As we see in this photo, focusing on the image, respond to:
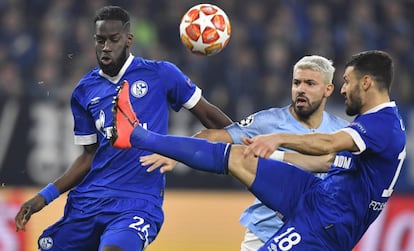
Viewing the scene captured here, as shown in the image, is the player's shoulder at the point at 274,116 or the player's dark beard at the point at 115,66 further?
the player's shoulder at the point at 274,116

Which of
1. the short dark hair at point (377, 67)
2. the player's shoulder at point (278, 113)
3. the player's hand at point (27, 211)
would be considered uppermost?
the short dark hair at point (377, 67)

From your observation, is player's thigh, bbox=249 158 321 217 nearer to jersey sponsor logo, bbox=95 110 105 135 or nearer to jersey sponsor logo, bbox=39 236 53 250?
jersey sponsor logo, bbox=95 110 105 135

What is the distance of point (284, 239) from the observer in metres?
6.26

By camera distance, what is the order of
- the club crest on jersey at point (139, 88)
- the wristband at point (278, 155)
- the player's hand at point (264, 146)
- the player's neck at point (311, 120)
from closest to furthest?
the player's hand at point (264, 146) < the club crest on jersey at point (139, 88) < the wristband at point (278, 155) < the player's neck at point (311, 120)

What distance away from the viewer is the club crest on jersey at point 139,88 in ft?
22.2

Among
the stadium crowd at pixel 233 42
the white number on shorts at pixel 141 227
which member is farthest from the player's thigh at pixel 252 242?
the stadium crowd at pixel 233 42

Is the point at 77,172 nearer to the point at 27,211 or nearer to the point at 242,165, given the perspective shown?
the point at 27,211

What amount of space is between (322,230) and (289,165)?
0.53 metres

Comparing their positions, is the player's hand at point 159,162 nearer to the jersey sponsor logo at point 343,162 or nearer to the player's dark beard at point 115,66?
the player's dark beard at point 115,66

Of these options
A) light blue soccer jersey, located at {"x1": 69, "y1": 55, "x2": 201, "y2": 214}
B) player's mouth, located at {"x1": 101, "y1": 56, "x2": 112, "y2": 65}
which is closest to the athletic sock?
light blue soccer jersey, located at {"x1": 69, "y1": 55, "x2": 201, "y2": 214}

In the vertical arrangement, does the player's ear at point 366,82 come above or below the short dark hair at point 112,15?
below

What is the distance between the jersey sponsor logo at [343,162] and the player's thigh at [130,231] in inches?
51.7

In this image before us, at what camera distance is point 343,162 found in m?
6.33

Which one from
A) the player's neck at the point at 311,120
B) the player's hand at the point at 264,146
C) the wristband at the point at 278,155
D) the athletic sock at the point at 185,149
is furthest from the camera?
the player's neck at the point at 311,120
